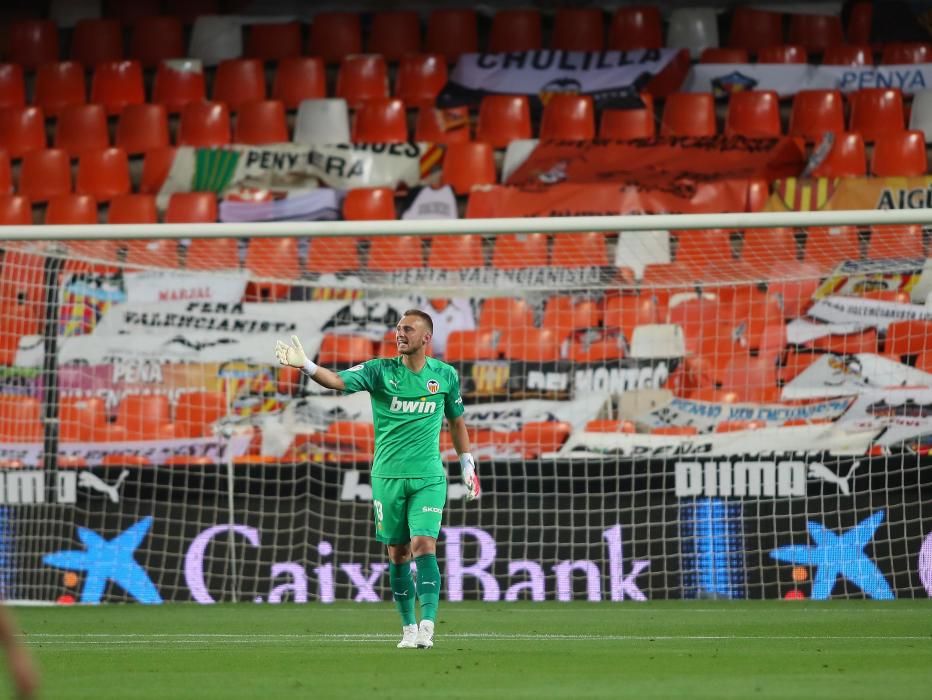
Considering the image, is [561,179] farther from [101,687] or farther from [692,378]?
[101,687]

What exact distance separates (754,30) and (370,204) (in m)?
4.78

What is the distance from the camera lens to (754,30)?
1570 centimetres

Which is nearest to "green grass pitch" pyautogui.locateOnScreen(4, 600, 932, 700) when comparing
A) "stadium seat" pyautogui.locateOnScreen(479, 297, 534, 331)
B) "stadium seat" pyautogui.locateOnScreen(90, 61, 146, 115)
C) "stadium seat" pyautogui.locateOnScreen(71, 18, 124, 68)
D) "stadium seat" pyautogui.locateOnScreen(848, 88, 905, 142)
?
"stadium seat" pyautogui.locateOnScreen(479, 297, 534, 331)

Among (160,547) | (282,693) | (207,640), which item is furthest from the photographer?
(160,547)

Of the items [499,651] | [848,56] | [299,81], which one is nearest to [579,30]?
[848,56]

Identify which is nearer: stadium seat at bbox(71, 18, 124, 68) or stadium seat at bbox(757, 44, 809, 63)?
stadium seat at bbox(757, 44, 809, 63)

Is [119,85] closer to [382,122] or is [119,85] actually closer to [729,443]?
[382,122]

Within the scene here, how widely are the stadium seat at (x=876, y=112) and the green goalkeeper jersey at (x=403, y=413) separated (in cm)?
780

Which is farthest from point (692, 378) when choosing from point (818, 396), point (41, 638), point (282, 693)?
point (282, 693)

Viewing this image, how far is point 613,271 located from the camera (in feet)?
41.0

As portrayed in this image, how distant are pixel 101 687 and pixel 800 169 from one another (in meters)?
9.17

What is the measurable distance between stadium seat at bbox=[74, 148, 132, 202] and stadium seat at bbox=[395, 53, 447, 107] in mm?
2834

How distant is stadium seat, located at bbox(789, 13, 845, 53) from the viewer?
15.5 m

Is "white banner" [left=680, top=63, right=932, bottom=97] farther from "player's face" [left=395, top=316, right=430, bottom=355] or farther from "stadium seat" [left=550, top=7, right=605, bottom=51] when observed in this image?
"player's face" [left=395, top=316, right=430, bottom=355]
